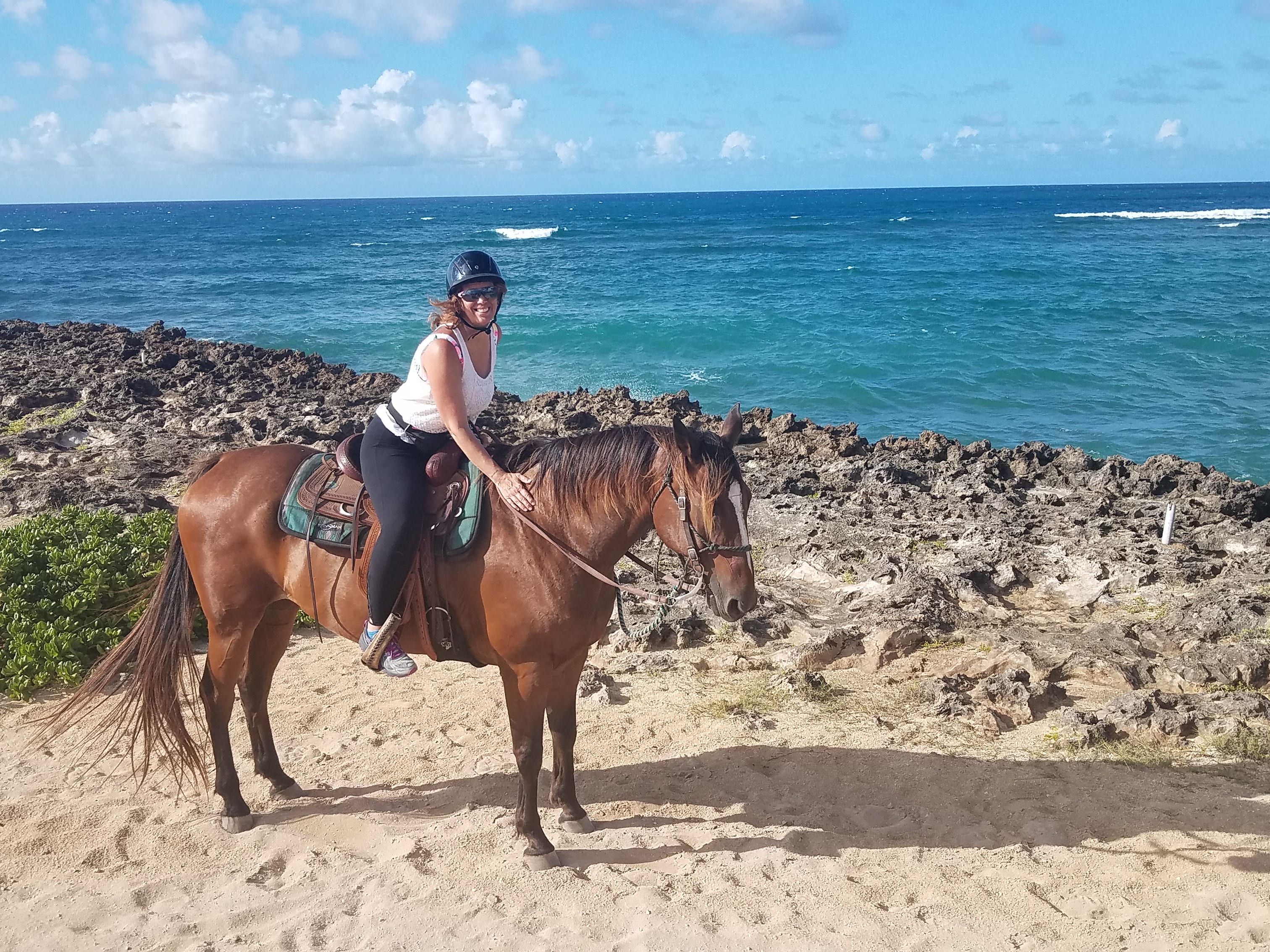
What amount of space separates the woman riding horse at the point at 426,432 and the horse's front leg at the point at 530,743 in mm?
520

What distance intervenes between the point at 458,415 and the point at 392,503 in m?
0.50

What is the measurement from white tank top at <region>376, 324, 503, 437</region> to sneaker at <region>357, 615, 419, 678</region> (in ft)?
2.88

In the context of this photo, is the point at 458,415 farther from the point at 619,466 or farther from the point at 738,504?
the point at 738,504

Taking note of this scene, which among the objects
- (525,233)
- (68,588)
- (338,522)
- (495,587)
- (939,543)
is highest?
(525,233)

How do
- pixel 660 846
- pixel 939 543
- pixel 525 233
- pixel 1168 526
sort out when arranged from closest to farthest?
pixel 660 846
pixel 1168 526
pixel 939 543
pixel 525 233

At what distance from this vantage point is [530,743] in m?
4.28

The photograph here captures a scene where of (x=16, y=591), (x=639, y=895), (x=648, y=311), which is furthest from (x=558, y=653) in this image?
(x=648, y=311)

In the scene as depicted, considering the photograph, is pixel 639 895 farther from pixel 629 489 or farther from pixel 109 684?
pixel 109 684

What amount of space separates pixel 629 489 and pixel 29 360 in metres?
18.1

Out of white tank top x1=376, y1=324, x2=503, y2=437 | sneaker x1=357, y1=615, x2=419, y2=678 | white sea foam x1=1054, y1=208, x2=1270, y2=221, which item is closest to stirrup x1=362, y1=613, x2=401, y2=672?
sneaker x1=357, y1=615, x2=419, y2=678

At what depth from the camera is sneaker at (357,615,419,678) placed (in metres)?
4.21

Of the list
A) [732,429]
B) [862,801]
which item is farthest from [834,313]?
[732,429]

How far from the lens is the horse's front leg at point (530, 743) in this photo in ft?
13.7

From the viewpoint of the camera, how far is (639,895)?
4105 millimetres
